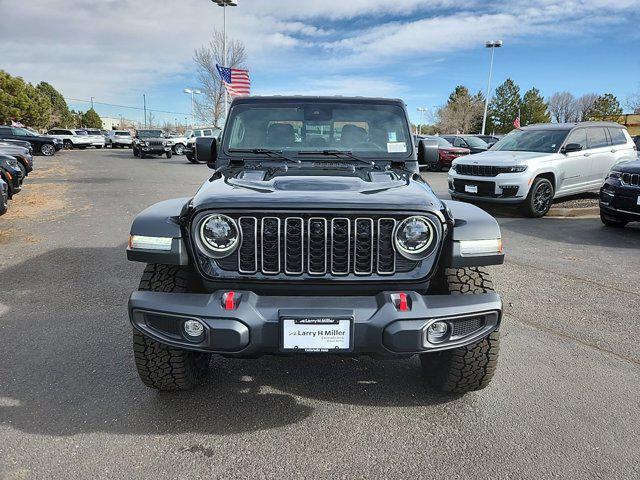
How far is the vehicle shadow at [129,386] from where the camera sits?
2.69 m

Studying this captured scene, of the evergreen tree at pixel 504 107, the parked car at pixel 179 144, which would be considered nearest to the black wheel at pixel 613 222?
the parked car at pixel 179 144

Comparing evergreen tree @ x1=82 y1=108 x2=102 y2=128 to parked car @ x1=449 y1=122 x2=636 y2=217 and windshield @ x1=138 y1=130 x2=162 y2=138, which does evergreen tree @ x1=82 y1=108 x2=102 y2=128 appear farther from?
parked car @ x1=449 y1=122 x2=636 y2=217

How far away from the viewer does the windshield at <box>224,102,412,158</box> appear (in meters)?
3.77

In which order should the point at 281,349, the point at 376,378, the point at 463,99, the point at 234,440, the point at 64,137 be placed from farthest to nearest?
the point at 463,99 → the point at 64,137 → the point at 376,378 → the point at 234,440 → the point at 281,349

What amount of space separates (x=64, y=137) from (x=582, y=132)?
132 ft

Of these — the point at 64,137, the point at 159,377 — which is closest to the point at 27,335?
the point at 159,377

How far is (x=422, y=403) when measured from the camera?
2906 mm

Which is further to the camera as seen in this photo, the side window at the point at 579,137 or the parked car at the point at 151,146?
the parked car at the point at 151,146

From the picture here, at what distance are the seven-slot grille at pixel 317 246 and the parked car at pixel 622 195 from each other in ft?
21.5

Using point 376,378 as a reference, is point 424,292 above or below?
above

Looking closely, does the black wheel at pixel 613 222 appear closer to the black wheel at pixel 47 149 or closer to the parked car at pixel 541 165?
the parked car at pixel 541 165

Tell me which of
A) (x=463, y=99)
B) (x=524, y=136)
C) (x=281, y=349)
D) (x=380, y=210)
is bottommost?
(x=281, y=349)

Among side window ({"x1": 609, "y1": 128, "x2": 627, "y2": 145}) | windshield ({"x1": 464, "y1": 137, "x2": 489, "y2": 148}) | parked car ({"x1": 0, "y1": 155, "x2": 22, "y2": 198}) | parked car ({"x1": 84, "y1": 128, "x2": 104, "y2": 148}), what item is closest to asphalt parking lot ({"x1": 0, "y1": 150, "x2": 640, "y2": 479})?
parked car ({"x1": 0, "y1": 155, "x2": 22, "y2": 198})

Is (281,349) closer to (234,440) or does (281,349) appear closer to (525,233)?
(234,440)
